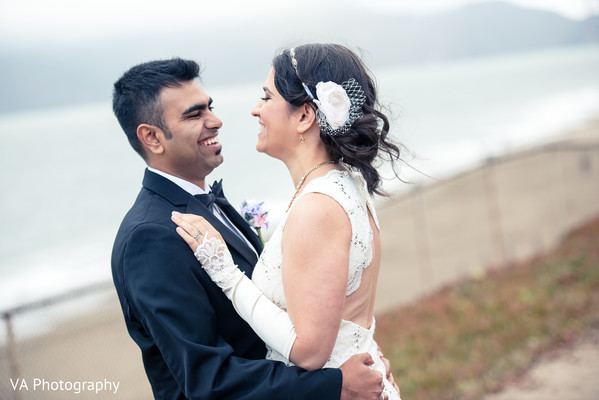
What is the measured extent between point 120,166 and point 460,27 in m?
173

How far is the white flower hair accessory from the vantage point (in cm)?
241

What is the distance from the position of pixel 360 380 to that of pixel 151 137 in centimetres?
148

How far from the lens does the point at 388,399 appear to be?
106 inches

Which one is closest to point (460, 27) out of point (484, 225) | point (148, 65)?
point (484, 225)

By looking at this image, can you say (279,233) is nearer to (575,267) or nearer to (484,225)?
(575,267)

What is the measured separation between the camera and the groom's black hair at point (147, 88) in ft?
9.14

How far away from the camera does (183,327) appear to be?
221 cm

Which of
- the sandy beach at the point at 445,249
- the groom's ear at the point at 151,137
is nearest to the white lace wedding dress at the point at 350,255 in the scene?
the groom's ear at the point at 151,137

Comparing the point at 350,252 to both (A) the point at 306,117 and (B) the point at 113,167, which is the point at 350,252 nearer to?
(A) the point at 306,117

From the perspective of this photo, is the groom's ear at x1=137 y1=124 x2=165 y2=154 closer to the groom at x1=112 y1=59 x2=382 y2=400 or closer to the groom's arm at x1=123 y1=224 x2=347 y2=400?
the groom at x1=112 y1=59 x2=382 y2=400

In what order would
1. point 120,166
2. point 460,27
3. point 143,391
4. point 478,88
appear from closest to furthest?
point 143,391
point 120,166
point 478,88
point 460,27

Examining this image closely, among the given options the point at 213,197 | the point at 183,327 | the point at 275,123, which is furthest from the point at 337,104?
the point at 183,327

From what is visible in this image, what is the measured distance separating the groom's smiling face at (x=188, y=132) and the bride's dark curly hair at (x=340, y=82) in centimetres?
46

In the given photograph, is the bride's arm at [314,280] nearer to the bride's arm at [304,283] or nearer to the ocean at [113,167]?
the bride's arm at [304,283]
